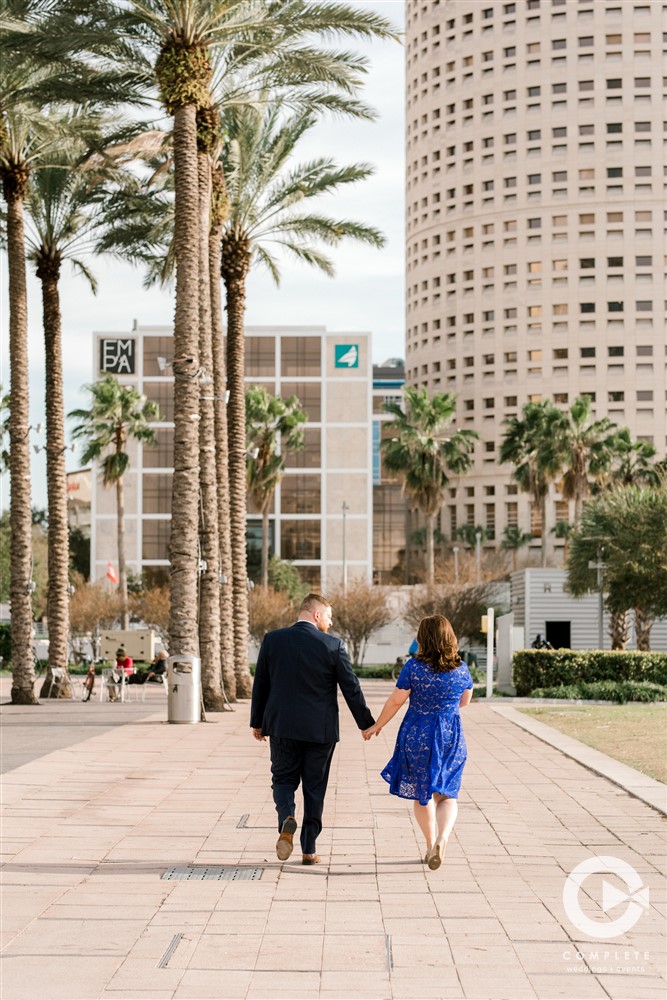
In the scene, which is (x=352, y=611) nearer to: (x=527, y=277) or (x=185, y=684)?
(x=185, y=684)

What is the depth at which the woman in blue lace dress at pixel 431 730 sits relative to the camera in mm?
8391

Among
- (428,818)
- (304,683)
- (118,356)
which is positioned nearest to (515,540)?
(118,356)

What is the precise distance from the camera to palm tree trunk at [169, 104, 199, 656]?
24.0 m

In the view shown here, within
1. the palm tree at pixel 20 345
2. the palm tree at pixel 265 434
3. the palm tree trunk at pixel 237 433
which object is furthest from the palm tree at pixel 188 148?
the palm tree at pixel 265 434

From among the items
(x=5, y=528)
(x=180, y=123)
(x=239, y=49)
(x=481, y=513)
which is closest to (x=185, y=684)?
(x=180, y=123)

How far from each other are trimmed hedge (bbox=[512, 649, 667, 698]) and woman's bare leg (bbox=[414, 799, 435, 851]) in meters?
26.4

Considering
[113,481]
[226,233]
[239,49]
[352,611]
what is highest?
[239,49]

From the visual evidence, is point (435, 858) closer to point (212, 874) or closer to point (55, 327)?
point (212, 874)

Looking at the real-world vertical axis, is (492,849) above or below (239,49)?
below

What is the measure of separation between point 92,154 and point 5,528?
58.9 meters

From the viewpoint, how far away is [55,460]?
1243 inches

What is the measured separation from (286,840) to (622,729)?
44.7 feet

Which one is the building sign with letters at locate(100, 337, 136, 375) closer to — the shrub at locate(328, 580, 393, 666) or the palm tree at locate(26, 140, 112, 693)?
the shrub at locate(328, 580, 393, 666)

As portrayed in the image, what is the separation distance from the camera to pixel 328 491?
347 ft
